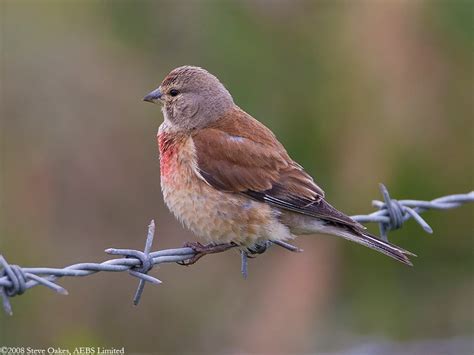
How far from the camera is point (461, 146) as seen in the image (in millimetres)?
6512

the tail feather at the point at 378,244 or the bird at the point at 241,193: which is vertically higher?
the bird at the point at 241,193

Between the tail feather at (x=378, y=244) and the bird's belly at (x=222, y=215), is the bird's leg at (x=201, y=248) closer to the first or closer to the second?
the bird's belly at (x=222, y=215)

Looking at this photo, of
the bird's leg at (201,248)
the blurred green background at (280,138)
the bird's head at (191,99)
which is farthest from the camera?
the blurred green background at (280,138)

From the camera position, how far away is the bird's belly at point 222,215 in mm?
4141

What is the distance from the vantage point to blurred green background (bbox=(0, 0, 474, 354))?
5.90 meters

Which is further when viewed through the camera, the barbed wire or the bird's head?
the bird's head

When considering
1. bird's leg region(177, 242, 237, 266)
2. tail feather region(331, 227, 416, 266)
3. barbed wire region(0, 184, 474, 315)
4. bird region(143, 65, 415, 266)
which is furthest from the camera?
bird region(143, 65, 415, 266)

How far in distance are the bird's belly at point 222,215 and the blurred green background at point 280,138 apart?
161 cm

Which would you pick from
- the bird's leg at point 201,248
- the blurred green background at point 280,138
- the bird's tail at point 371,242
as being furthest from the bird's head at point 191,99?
the blurred green background at point 280,138

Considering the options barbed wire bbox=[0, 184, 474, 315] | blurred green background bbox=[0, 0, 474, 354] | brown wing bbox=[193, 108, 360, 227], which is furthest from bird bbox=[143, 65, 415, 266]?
blurred green background bbox=[0, 0, 474, 354]

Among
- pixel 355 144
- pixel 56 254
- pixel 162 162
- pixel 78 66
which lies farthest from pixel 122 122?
pixel 162 162

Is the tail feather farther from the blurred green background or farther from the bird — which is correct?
the blurred green background

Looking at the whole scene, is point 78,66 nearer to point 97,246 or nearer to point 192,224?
point 97,246

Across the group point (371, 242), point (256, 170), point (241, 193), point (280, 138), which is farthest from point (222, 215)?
point (280, 138)
